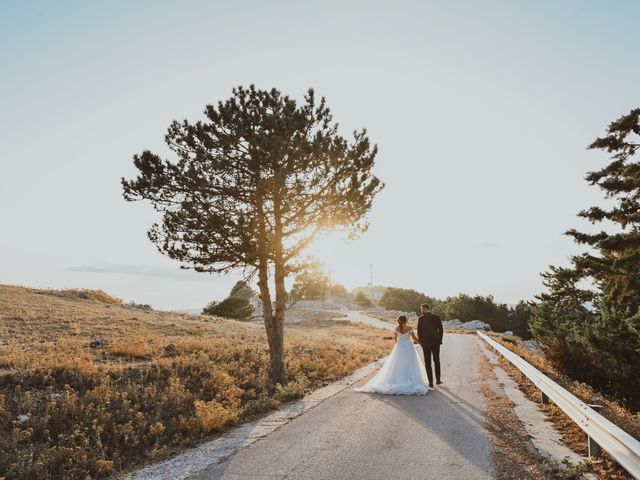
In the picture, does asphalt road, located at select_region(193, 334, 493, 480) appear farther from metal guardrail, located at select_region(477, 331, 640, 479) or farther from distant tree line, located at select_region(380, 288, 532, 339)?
distant tree line, located at select_region(380, 288, 532, 339)

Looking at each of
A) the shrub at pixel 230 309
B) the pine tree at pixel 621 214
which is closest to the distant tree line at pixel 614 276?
the pine tree at pixel 621 214

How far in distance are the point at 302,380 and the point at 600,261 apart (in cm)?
1570

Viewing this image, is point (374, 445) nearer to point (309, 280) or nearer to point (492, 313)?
point (309, 280)

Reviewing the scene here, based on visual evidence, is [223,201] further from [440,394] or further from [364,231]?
[440,394]

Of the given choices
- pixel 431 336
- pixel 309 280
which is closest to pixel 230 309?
pixel 309 280

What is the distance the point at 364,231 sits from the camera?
48.9 feet

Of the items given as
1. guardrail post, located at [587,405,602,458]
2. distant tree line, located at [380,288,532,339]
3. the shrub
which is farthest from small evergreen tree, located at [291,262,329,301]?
distant tree line, located at [380,288,532,339]

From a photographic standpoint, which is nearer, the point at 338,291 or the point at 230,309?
the point at 230,309

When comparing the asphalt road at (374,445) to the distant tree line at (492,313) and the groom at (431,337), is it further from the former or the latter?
the distant tree line at (492,313)

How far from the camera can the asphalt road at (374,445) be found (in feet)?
19.4

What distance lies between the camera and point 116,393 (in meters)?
10.4

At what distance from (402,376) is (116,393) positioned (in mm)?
7033

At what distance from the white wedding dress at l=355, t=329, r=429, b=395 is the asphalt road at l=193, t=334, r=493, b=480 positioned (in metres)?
0.94

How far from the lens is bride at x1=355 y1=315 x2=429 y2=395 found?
11.7m
